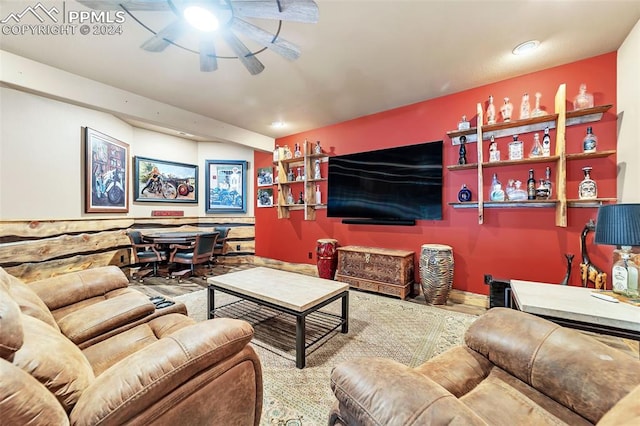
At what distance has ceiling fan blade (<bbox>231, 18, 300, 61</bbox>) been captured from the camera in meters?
1.78

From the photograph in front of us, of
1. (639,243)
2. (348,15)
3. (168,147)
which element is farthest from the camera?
(168,147)

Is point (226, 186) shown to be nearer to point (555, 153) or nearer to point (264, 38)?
point (264, 38)

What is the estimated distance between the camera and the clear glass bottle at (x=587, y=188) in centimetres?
253

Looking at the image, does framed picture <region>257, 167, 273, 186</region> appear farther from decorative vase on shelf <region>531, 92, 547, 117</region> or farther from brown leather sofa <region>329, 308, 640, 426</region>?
brown leather sofa <region>329, 308, 640, 426</region>

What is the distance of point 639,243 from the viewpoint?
146 centimetres

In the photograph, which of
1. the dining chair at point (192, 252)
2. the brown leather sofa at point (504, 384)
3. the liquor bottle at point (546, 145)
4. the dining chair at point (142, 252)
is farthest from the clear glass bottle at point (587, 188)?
the dining chair at point (142, 252)

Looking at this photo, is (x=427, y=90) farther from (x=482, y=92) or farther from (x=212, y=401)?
(x=212, y=401)

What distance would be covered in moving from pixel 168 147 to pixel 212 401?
5594mm

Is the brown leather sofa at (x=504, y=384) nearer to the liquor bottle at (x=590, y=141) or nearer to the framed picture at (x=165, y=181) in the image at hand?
the liquor bottle at (x=590, y=141)

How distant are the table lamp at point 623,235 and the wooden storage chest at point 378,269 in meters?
1.93

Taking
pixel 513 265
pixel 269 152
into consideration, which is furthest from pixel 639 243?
pixel 269 152

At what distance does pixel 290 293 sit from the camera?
7.32 ft

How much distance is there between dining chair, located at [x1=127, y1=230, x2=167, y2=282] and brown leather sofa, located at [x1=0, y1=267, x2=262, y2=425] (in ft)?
10.1

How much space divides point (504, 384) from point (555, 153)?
2.72 m
